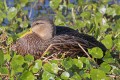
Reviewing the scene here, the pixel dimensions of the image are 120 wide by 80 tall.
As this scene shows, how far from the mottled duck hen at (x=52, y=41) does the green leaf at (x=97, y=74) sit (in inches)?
52.5

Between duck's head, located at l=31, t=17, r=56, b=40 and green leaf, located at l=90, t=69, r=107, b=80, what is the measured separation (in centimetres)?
185

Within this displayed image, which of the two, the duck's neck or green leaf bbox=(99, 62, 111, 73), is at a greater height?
green leaf bbox=(99, 62, 111, 73)

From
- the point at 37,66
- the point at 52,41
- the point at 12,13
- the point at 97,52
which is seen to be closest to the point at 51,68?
the point at 37,66

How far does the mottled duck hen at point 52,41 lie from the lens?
6188 mm

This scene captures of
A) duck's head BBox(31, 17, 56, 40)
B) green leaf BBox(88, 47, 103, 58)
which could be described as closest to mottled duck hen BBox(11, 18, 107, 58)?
duck's head BBox(31, 17, 56, 40)

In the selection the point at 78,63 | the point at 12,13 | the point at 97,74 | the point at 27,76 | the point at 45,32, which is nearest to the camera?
the point at 27,76

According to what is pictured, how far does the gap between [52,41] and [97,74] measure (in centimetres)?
173

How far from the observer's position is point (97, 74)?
4.71 m

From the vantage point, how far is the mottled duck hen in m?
6.19

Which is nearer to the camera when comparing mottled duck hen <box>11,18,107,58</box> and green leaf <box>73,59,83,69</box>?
green leaf <box>73,59,83,69</box>

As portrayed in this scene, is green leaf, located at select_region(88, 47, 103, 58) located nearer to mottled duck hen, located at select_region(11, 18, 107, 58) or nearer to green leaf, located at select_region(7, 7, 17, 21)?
mottled duck hen, located at select_region(11, 18, 107, 58)

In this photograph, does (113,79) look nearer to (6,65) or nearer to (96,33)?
(6,65)

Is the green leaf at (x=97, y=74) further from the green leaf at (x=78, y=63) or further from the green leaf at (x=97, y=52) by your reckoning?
the green leaf at (x=97, y=52)

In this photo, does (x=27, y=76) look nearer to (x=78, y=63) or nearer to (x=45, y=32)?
(x=78, y=63)
